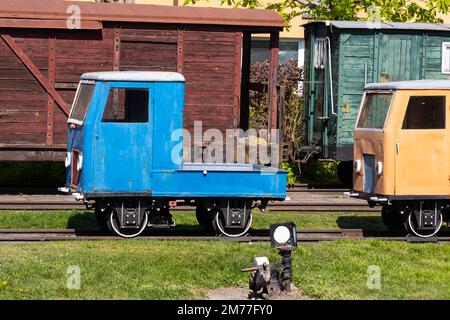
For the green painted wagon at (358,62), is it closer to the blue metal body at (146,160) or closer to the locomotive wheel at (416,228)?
the locomotive wheel at (416,228)

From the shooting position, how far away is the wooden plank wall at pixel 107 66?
19469mm

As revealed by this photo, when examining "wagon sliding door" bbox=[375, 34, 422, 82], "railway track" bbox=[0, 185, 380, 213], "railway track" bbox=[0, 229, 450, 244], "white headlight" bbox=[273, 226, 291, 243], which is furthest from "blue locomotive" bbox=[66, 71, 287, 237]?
"wagon sliding door" bbox=[375, 34, 422, 82]

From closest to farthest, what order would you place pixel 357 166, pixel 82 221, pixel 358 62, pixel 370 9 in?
pixel 357 166 → pixel 82 221 → pixel 358 62 → pixel 370 9

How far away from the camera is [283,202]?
19281 mm

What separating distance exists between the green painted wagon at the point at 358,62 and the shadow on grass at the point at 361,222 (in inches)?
155

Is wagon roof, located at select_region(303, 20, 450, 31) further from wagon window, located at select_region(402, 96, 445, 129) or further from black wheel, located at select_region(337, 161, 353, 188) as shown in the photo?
wagon window, located at select_region(402, 96, 445, 129)

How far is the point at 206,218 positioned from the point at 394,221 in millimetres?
3038

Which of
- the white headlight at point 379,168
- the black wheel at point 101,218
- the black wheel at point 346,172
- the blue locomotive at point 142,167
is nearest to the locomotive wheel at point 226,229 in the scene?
the blue locomotive at point 142,167

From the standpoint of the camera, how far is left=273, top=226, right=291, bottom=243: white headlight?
1116 cm

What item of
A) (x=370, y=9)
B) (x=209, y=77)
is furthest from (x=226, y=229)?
(x=370, y=9)

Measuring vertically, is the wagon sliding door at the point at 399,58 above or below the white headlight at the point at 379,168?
above

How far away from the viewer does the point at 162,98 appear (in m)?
14.7

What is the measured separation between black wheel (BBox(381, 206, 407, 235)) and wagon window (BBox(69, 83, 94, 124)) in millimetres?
4866

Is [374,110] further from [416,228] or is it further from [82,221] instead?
[82,221]
